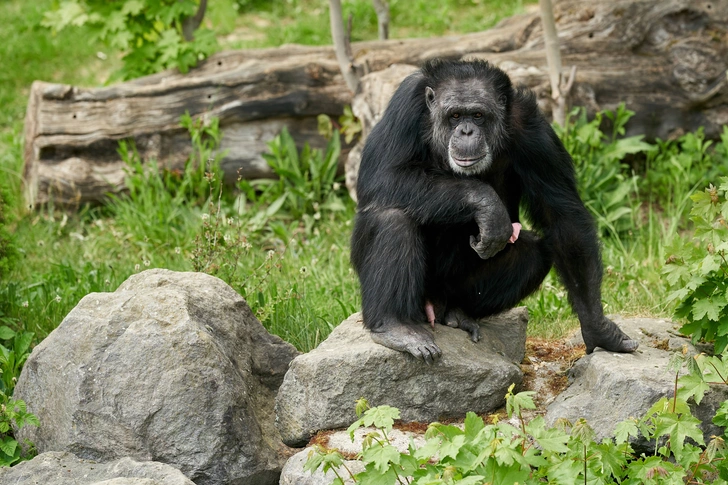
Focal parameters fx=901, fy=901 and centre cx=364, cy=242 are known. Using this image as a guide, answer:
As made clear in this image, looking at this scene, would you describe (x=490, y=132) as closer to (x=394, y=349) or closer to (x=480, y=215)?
(x=480, y=215)

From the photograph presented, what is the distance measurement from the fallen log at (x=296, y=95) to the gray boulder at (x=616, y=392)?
4.52m

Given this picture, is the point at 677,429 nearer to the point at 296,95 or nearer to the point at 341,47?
the point at 341,47

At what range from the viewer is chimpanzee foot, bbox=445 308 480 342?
5.64 metres

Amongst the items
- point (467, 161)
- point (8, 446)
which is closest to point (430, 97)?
point (467, 161)

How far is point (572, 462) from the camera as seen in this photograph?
Result: 12.8 feet

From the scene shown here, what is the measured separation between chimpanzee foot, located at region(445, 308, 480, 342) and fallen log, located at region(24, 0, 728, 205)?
406 cm

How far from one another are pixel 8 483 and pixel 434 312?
264cm

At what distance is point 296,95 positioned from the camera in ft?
30.6

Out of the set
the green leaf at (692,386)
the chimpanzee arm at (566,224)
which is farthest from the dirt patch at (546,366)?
the green leaf at (692,386)

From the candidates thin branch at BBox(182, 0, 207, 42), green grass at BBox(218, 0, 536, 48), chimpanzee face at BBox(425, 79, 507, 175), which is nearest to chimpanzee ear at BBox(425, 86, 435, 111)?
chimpanzee face at BBox(425, 79, 507, 175)

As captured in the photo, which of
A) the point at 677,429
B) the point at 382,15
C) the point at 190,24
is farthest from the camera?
the point at 190,24

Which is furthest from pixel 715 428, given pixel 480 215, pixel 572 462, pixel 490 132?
pixel 490 132

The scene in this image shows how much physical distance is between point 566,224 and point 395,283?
1.15m

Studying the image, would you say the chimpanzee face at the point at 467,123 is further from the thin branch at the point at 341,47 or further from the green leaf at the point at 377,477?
the thin branch at the point at 341,47
